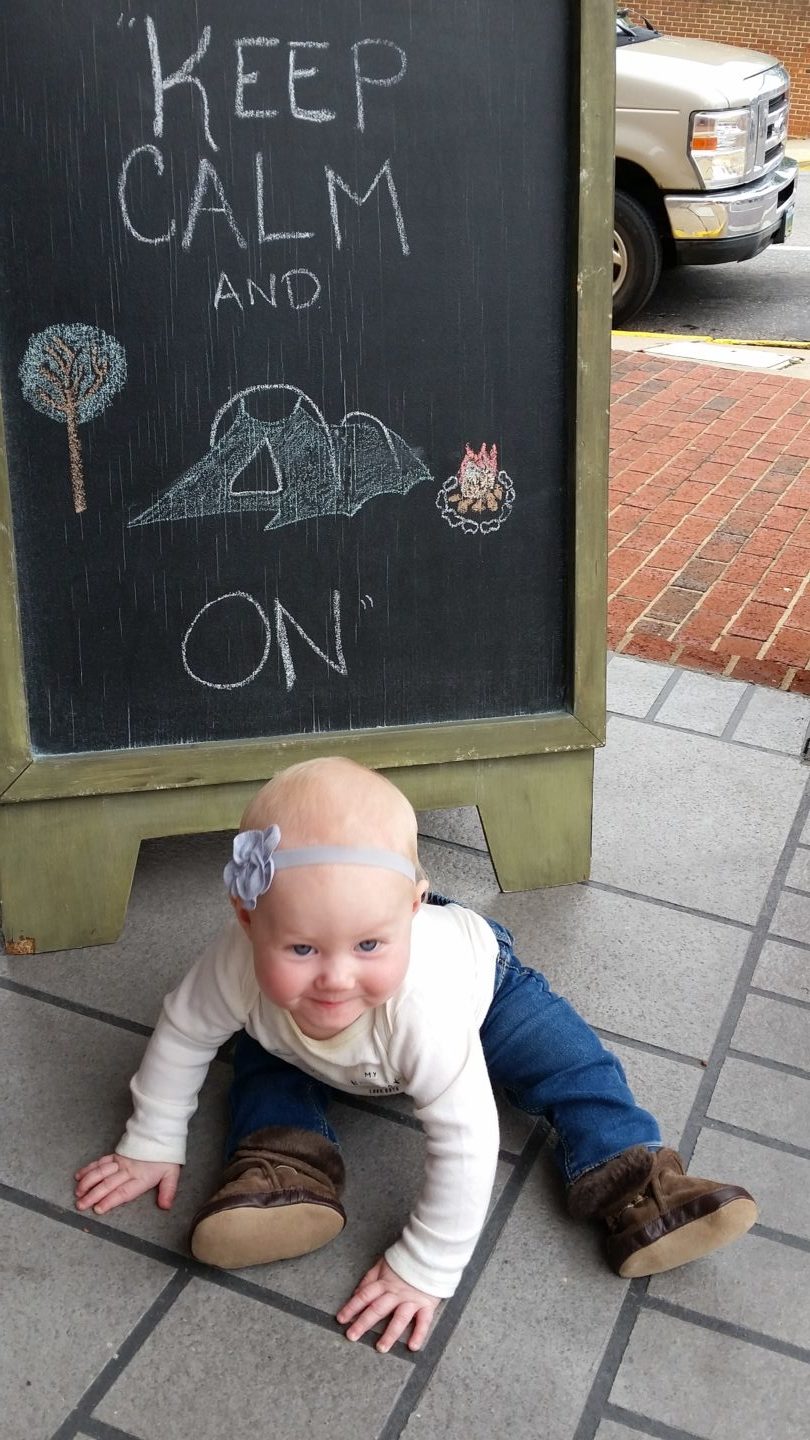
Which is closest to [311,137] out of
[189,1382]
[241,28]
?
[241,28]

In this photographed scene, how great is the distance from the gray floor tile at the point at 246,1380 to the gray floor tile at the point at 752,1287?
38 centimetres

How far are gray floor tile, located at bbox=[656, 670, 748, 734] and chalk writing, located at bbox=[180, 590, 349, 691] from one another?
1107mm

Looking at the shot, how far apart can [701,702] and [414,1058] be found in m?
1.72

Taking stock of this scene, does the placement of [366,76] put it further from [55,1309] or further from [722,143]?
[722,143]

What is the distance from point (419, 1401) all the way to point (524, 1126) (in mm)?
491

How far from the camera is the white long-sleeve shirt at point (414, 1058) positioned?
5.84ft

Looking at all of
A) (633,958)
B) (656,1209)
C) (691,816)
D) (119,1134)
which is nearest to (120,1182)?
(119,1134)

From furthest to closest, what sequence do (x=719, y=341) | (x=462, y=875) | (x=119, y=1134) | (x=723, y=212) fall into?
1. (x=723, y=212)
2. (x=719, y=341)
3. (x=462, y=875)
4. (x=119, y=1134)

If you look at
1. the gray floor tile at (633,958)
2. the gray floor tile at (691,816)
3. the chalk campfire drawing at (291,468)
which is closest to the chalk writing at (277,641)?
the chalk campfire drawing at (291,468)

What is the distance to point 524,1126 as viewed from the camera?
2.09m

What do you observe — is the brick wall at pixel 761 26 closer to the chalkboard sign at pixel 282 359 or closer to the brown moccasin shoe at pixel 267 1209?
the chalkboard sign at pixel 282 359

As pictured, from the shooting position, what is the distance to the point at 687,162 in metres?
7.05

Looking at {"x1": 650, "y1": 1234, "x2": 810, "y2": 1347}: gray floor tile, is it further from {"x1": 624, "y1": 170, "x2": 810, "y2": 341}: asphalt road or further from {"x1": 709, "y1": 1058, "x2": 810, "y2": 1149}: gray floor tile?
{"x1": 624, "y1": 170, "x2": 810, "y2": 341}: asphalt road

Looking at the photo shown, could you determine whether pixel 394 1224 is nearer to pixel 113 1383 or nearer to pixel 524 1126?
pixel 524 1126
